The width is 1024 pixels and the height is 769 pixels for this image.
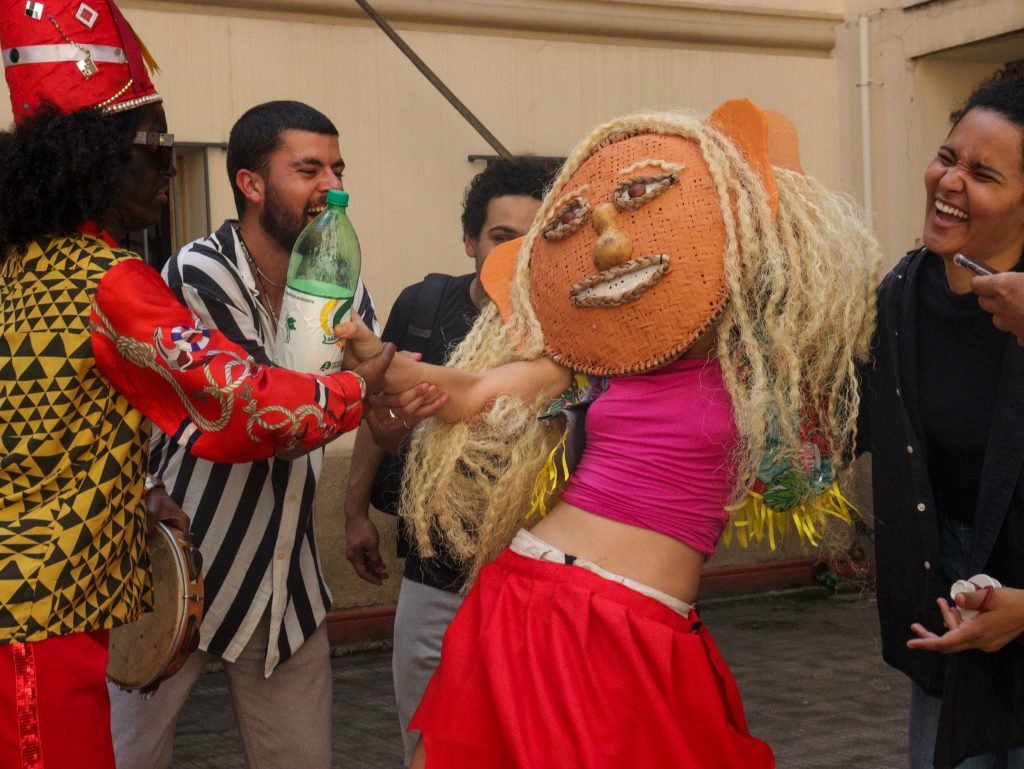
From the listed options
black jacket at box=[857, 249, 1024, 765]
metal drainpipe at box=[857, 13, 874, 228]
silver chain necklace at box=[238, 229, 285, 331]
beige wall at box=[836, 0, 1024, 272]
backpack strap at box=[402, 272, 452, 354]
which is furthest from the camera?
metal drainpipe at box=[857, 13, 874, 228]

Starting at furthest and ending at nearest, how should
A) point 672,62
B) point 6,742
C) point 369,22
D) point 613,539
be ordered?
1. point 672,62
2. point 369,22
3. point 613,539
4. point 6,742

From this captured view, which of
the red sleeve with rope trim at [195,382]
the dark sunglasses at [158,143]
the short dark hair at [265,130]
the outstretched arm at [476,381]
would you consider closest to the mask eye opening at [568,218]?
the outstretched arm at [476,381]

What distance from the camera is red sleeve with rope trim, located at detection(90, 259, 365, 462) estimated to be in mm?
2922

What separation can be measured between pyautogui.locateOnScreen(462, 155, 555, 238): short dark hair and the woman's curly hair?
68.9 inches

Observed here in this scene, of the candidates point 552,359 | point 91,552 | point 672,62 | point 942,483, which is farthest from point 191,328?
point 672,62

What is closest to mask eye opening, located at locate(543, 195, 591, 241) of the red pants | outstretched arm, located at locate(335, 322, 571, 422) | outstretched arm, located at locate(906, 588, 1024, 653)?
outstretched arm, located at locate(335, 322, 571, 422)

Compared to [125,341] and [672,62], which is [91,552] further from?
[672,62]

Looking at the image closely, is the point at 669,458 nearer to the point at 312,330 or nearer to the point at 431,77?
the point at 312,330

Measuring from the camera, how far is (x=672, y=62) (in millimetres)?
8516

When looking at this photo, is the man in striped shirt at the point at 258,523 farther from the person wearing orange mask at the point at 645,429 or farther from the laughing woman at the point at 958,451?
the laughing woman at the point at 958,451

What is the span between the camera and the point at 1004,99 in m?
3.26

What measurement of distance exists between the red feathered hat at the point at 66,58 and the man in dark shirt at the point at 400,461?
1.34m

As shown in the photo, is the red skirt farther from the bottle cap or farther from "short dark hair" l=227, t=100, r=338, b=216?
"short dark hair" l=227, t=100, r=338, b=216

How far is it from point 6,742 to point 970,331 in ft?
7.37
